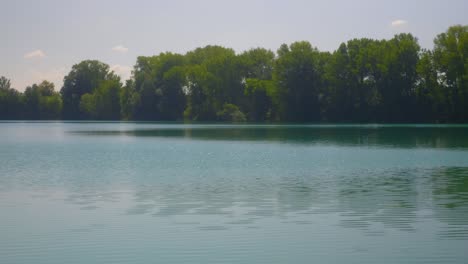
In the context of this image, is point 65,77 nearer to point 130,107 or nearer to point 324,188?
point 130,107

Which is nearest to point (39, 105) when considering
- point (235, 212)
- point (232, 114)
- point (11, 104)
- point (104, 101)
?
point (11, 104)

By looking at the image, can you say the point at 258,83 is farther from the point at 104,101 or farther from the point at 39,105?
the point at 39,105

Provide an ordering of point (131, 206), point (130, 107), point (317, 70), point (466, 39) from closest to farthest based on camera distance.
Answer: point (131, 206)
point (466, 39)
point (317, 70)
point (130, 107)

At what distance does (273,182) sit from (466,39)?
283 ft

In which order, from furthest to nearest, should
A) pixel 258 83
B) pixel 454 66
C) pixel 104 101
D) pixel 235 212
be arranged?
1. pixel 104 101
2. pixel 258 83
3. pixel 454 66
4. pixel 235 212

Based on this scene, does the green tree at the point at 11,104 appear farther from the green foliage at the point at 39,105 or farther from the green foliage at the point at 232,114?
the green foliage at the point at 232,114

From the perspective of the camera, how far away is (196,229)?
15508mm

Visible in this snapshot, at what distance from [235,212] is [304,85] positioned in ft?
350

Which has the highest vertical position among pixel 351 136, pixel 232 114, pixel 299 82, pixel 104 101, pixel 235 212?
pixel 299 82

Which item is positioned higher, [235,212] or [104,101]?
[104,101]

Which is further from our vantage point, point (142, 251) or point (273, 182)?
point (273, 182)

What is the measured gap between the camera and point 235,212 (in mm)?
18062

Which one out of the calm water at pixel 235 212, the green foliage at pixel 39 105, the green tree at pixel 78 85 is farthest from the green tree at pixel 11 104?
the calm water at pixel 235 212

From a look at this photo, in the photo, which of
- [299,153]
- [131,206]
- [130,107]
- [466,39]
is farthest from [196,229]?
[130,107]
